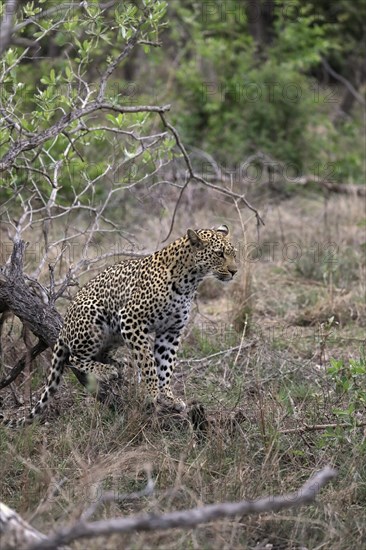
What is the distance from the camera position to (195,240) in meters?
6.36

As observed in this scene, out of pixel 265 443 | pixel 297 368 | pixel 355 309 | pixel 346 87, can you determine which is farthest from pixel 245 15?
pixel 265 443

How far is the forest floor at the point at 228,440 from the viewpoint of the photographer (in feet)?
15.0

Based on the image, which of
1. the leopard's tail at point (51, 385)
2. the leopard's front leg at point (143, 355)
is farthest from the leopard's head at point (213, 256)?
the leopard's tail at point (51, 385)

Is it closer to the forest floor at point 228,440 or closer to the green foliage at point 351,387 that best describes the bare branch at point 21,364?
the forest floor at point 228,440

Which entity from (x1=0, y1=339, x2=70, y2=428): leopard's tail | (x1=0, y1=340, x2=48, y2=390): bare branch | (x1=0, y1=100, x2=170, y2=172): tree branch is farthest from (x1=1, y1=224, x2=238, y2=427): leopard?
(x1=0, y1=100, x2=170, y2=172): tree branch

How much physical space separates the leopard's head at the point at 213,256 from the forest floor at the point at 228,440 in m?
0.69

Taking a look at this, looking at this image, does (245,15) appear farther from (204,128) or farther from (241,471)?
(241,471)

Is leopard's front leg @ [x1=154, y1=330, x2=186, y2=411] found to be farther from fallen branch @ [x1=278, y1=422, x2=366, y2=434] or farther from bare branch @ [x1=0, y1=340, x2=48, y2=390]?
fallen branch @ [x1=278, y1=422, x2=366, y2=434]

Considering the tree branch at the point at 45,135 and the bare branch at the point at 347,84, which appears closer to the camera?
the tree branch at the point at 45,135

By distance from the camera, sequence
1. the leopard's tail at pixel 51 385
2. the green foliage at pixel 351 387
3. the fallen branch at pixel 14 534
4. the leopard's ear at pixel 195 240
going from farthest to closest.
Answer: the leopard's ear at pixel 195 240, the leopard's tail at pixel 51 385, the green foliage at pixel 351 387, the fallen branch at pixel 14 534

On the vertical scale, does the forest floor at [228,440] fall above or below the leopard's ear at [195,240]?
below

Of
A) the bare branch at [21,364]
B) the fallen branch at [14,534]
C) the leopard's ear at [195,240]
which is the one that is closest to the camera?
the fallen branch at [14,534]

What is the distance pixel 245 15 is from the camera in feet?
47.3

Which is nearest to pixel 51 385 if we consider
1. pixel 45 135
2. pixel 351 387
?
pixel 45 135
